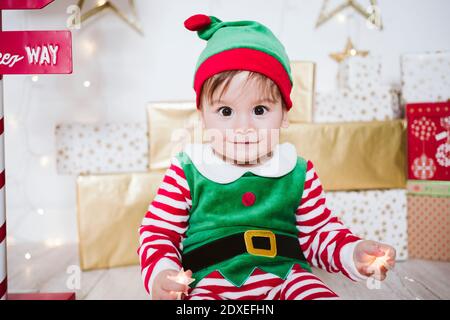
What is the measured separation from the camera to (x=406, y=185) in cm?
113

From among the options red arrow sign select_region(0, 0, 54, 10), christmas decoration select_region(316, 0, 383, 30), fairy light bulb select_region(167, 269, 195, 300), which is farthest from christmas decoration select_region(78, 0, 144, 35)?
fairy light bulb select_region(167, 269, 195, 300)

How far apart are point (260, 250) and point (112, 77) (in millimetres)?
797

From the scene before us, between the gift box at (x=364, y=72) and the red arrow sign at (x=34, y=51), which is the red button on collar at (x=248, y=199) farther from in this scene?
the gift box at (x=364, y=72)

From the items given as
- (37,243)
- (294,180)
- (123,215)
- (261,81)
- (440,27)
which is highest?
(440,27)

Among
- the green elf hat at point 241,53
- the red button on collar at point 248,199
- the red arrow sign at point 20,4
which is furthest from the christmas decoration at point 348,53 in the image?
the red arrow sign at point 20,4

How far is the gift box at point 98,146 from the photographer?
3.69 feet

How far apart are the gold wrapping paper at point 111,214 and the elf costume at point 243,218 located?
44 cm

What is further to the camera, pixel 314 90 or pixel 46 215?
pixel 46 215

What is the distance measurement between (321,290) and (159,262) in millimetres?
239

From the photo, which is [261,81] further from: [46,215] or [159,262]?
[46,215]

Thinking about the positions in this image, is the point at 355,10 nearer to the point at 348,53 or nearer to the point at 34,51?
the point at 348,53

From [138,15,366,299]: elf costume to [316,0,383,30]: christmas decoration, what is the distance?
519 mm
